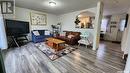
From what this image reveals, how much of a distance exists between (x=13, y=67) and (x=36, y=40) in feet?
9.86

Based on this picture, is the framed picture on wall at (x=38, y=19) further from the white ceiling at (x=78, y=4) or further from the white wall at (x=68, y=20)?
the white wall at (x=68, y=20)

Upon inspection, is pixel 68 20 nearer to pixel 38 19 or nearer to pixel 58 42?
pixel 38 19

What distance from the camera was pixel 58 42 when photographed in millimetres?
3619

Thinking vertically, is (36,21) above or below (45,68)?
above

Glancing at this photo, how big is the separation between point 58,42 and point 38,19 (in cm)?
321

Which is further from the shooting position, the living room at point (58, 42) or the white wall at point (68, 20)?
the white wall at point (68, 20)

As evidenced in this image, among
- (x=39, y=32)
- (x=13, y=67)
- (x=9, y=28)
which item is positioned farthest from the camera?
(x=39, y=32)

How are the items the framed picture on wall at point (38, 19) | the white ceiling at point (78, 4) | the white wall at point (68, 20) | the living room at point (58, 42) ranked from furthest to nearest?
the white wall at point (68, 20)
the framed picture on wall at point (38, 19)
the white ceiling at point (78, 4)
the living room at point (58, 42)

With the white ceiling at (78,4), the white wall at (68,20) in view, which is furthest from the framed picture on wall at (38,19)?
the white wall at (68,20)

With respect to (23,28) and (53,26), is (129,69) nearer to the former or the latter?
(23,28)

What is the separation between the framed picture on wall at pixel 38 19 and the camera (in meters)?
5.41

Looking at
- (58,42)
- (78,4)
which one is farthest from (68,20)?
(58,42)

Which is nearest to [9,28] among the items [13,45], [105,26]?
[13,45]

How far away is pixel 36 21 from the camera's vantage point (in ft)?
18.5
